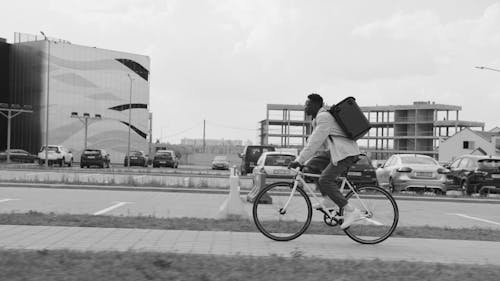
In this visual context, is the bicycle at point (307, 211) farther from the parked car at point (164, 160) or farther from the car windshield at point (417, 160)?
the parked car at point (164, 160)

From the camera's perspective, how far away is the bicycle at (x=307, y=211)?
7.48 metres

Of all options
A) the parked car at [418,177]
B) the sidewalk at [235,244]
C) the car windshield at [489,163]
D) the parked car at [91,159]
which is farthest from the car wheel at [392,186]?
the parked car at [91,159]

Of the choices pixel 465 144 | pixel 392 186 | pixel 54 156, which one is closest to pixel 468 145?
pixel 465 144

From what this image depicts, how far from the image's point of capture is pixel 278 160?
20344 mm

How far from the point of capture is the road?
1184 cm

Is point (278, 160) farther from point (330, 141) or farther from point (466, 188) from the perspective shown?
point (330, 141)

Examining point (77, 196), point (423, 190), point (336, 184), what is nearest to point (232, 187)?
point (336, 184)

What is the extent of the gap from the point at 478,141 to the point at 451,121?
18.5 metres

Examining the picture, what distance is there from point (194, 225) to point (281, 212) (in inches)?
54.4

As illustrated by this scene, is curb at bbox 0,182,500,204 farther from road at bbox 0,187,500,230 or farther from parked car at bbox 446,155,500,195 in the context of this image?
parked car at bbox 446,155,500,195

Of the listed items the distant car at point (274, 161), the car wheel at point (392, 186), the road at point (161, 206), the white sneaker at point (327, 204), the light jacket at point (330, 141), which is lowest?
the road at point (161, 206)

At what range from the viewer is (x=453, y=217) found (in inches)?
513

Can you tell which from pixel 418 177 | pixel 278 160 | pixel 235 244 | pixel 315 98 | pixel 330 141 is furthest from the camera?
pixel 278 160

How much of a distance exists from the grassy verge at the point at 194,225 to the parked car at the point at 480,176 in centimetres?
1239
